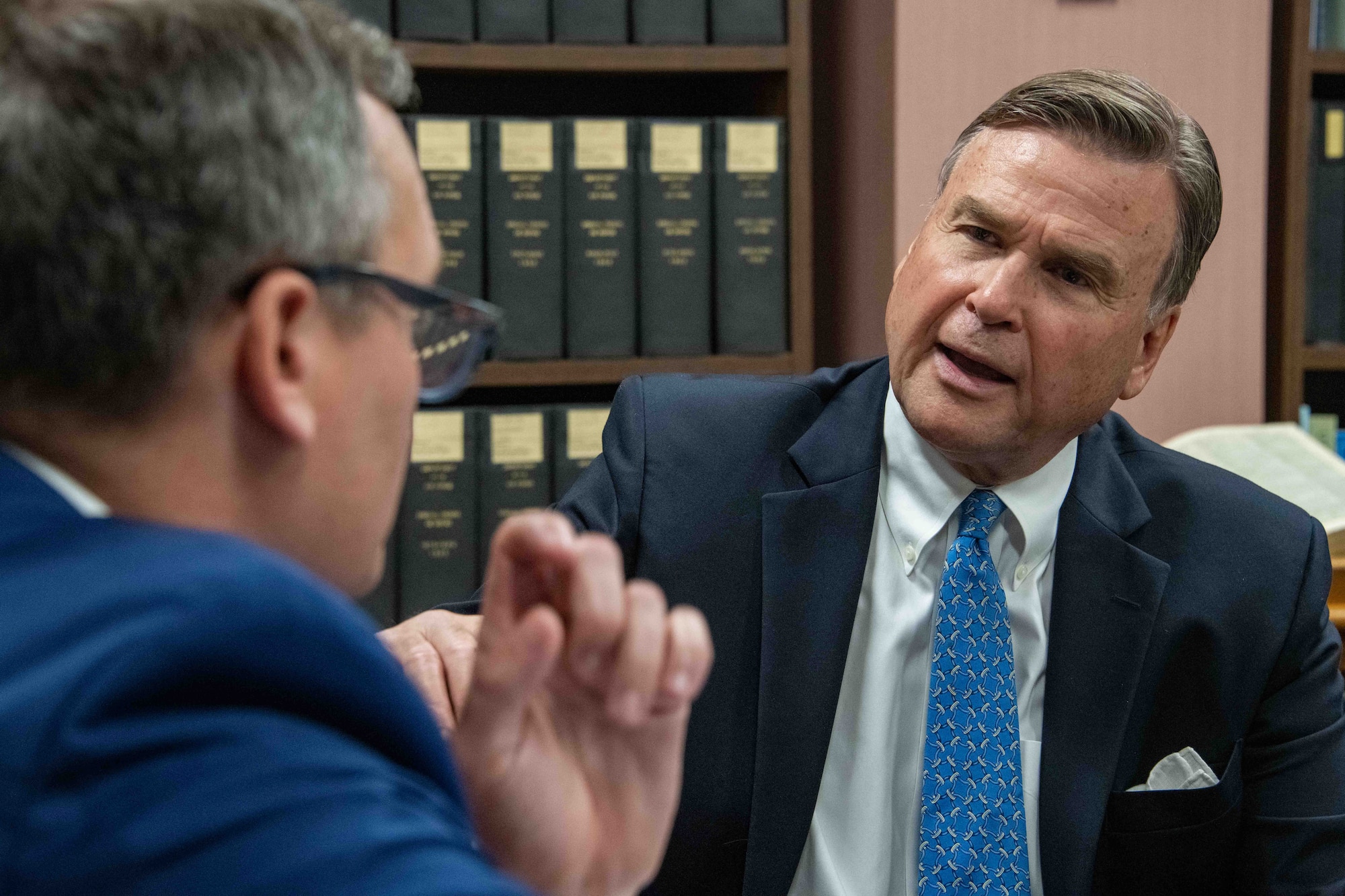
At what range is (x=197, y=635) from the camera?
40 cm

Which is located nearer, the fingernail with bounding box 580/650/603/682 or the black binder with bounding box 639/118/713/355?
the fingernail with bounding box 580/650/603/682

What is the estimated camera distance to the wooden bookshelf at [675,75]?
1964 mm

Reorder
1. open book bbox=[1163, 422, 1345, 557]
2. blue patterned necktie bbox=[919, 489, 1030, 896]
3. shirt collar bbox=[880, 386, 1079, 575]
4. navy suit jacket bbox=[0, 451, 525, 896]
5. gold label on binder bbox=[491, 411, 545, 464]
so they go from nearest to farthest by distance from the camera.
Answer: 1. navy suit jacket bbox=[0, 451, 525, 896]
2. blue patterned necktie bbox=[919, 489, 1030, 896]
3. shirt collar bbox=[880, 386, 1079, 575]
4. open book bbox=[1163, 422, 1345, 557]
5. gold label on binder bbox=[491, 411, 545, 464]

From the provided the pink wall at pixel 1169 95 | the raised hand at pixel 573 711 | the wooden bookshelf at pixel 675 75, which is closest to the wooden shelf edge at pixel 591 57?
the wooden bookshelf at pixel 675 75

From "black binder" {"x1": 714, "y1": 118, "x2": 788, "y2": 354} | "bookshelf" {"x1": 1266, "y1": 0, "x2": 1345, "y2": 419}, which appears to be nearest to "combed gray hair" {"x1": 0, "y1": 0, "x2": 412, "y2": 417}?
"black binder" {"x1": 714, "y1": 118, "x2": 788, "y2": 354}

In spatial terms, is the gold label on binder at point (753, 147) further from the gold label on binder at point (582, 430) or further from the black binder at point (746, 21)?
the gold label on binder at point (582, 430)

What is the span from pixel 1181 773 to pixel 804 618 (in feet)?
1.33

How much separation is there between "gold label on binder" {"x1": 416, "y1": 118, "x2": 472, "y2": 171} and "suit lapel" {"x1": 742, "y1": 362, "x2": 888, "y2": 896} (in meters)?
0.89

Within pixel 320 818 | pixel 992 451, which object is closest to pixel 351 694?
pixel 320 818

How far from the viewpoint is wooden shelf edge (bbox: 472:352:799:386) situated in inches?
79.4

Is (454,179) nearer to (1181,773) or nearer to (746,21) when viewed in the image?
(746,21)

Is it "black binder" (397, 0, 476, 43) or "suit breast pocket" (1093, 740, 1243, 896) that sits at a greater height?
"black binder" (397, 0, 476, 43)

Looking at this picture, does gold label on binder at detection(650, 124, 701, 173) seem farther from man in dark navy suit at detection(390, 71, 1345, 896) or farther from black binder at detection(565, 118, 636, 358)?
man in dark navy suit at detection(390, 71, 1345, 896)

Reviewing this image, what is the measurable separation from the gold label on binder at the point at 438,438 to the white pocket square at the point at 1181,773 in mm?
1159
